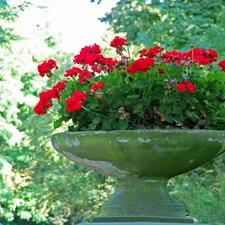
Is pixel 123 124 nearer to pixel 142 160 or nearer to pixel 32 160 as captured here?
pixel 142 160

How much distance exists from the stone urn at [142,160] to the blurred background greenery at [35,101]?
6742 mm

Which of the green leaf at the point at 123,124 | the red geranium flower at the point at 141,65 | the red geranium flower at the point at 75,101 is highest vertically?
the red geranium flower at the point at 141,65

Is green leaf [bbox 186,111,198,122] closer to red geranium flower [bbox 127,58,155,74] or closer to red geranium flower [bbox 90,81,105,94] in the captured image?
red geranium flower [bbox 127,58,155,74]

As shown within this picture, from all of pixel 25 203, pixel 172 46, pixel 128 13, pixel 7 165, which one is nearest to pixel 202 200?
pixel 172 46

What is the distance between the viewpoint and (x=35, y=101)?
55.5 ft

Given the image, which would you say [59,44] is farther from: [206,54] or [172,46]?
[206,54]

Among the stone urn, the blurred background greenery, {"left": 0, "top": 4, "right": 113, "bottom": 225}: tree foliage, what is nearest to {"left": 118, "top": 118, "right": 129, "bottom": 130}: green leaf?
the stone urn

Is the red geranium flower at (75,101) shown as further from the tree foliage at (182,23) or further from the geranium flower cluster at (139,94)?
the tree foliage at (182,23)

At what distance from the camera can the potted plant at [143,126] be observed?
151 inches

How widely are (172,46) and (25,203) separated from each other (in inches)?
301

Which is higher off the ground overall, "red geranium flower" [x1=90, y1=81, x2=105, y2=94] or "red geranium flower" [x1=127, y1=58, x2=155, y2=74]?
"red geranium flower" [x1=127, y1=58, x2=155, y2=74]

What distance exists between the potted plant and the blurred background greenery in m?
6.61

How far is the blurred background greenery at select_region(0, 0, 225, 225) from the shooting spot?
1256cm

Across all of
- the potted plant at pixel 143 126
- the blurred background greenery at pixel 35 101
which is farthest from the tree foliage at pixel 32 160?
the potted plant at pixel 143 126
